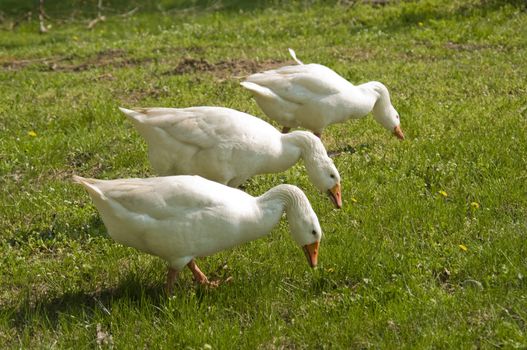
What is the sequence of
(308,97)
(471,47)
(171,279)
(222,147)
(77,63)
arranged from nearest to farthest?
(171,279) < (222,147) < (308,97) < (471,47) < (77,63)

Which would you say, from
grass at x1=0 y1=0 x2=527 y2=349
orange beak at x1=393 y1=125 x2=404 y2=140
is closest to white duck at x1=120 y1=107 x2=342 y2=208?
grass at x1=0 y1=0 x2=527 y2=349

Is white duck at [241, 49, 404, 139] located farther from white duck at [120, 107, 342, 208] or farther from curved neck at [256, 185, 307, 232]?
curved neck at [256, 185, 307, 232]

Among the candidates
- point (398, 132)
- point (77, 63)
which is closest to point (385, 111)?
point (398, 132)

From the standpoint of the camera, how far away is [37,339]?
16.9 ft

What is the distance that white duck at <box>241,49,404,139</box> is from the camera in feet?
27.4

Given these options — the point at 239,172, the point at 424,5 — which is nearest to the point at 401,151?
the point at 239,172

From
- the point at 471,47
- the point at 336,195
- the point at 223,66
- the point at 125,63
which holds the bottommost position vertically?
the point at 125,63

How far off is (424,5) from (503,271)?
37.7ft

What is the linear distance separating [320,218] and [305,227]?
1.23 meters

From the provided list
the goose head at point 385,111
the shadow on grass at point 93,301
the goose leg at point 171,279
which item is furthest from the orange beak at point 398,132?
the goose leg at point 171,279

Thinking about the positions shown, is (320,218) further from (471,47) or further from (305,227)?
(471,47)

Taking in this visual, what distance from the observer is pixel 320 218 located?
6977 millimetres

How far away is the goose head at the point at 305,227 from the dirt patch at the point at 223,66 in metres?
6.82

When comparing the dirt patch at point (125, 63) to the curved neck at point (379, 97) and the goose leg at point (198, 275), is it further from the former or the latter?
the goose leg at point (198, 275)
